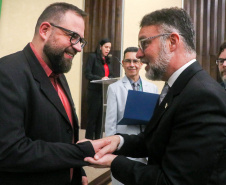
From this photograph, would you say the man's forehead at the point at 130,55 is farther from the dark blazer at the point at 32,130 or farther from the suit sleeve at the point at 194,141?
the suit sleeve at the point at 194,141

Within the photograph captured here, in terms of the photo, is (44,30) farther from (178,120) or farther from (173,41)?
(178,120)

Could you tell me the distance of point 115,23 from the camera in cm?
533

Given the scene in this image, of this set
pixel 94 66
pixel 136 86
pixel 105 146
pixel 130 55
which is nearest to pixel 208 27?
pixel 94 66

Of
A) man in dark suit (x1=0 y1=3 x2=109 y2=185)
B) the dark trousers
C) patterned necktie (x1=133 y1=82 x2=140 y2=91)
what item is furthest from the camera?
the dark trousers

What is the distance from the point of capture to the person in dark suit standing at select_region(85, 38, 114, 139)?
4.30m

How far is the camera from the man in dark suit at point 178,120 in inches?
39.4

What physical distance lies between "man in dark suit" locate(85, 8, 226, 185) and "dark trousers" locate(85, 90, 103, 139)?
9.08 feet

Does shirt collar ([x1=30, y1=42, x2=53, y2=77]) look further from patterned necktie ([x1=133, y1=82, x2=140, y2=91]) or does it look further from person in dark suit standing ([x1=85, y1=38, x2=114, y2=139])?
person in dark suit standing ([x1=85, y1=38, x2=114, y2=139])

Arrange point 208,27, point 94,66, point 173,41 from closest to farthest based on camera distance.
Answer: point 173,41 < point 94,66 < point 208,27

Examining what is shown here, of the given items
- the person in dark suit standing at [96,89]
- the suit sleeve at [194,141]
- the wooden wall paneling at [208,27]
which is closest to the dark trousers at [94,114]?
the person in dark suit standing at [96,89]

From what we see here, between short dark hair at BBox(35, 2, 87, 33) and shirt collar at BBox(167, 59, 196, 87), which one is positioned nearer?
shirt collar at BBox(167, 59, 196, 87)

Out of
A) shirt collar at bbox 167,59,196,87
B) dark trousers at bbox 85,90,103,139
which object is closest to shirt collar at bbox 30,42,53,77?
shirt collar at bbox 167,59,196,87

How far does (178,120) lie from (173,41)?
445 mm

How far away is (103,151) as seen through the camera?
1.36 m
